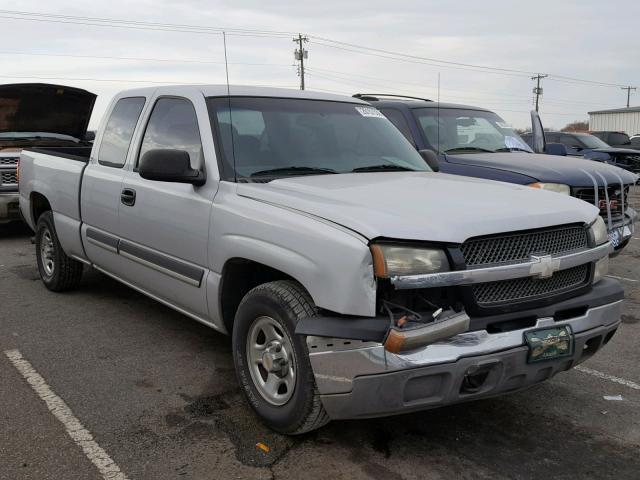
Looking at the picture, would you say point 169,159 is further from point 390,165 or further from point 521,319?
point 521,319

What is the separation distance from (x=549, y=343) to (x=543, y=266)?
35 centimetres

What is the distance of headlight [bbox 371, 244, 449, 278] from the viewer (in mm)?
2756

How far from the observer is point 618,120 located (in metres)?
57.8

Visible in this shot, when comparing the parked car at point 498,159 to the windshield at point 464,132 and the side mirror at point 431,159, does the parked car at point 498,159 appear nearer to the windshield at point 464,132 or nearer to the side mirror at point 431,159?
the windshield at point 464,132

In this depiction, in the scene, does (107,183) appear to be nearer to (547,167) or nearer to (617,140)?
(547,167)

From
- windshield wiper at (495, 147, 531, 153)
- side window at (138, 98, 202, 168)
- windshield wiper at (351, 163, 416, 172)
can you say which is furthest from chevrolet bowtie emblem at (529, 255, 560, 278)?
windshield wiper at (495, 147, 531, 153)

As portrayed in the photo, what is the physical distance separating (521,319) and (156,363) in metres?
2.50

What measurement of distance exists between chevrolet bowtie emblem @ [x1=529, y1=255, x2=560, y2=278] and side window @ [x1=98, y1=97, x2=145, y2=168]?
3.09m

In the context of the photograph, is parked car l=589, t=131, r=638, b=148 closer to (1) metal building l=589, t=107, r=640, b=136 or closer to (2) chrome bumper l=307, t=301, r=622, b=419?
(2) chrome bumper l=307, t=301, r=622, b=419

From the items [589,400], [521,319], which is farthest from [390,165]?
[589,400]

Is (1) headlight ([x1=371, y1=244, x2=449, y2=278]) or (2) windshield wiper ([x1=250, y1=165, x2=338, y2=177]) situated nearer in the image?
(1) headlight ([x1=371, y1=244, x2=449, y2=278])

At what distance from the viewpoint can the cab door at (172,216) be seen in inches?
152

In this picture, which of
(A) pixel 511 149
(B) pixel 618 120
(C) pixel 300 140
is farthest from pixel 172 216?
(B) pixel 618 120

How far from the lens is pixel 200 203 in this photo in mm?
3822
